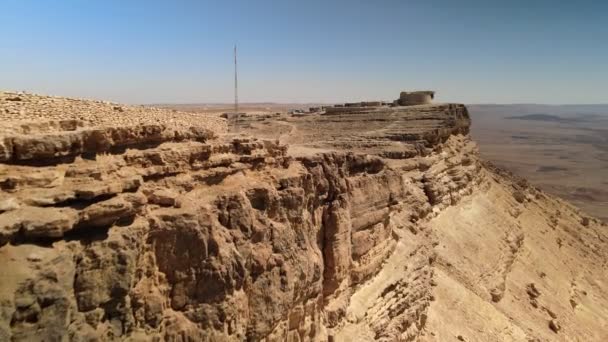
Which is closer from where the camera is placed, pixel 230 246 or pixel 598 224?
pixel 230 246

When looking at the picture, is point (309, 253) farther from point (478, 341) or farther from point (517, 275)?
point (517, 275)

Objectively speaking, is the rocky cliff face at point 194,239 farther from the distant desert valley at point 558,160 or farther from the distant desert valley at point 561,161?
the distant desert valley at point 561,161

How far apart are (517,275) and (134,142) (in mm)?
24616

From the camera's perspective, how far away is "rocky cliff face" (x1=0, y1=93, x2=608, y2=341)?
21.8 feet

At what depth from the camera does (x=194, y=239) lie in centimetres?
838

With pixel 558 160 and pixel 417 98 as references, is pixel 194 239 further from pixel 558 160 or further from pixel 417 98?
pixel 558 160

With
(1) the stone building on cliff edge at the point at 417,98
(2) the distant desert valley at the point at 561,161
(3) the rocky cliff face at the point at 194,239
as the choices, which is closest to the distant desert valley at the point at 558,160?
(2) the distant desert valley at the point at 561,161

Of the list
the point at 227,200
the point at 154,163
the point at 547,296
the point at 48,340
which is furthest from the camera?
the point at 547,296

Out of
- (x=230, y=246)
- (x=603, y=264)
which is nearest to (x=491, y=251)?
(x=603, y=264)

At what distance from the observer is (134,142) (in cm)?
857

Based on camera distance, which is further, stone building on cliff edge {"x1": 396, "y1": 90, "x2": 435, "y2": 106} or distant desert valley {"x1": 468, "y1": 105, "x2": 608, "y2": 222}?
distant desert valley {"x1": 468, "y1": 105, "x2": 608, "y2": 222}

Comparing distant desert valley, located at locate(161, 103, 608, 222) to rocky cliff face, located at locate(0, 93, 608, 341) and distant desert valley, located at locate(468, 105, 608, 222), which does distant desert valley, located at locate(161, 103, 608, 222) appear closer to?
distant desert valley, located at locate(468, 105, 608, 222)

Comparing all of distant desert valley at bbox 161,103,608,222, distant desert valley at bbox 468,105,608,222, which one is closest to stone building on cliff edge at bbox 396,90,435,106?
distant desert valley at bbox 161,103,608,222

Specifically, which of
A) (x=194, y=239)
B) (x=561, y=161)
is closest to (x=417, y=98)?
(x=194, y=239)
